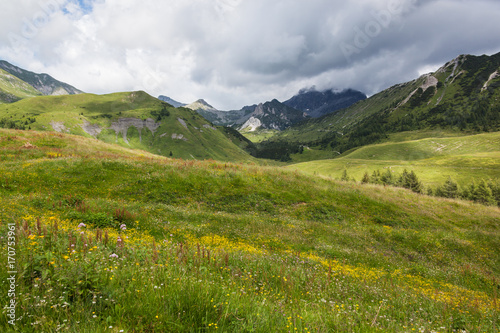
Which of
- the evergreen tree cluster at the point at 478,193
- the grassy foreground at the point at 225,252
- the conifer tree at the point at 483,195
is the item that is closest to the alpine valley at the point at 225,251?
the grassy foreground at the point at 225,252

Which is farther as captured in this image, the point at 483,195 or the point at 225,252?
the point at 483,195

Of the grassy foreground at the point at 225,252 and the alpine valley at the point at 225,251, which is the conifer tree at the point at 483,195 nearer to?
the grassy foreground at the point at 225,252

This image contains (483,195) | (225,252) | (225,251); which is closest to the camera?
(225,252)

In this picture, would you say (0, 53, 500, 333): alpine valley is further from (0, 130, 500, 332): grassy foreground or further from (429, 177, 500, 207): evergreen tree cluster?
(429, 177, 500, 207): evergreen tree cluster

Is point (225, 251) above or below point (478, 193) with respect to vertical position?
above

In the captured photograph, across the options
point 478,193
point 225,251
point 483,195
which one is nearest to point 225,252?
point 225,251

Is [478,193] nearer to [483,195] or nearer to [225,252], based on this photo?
[483,195]

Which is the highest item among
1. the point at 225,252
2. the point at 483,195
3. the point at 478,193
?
the point at 225,252

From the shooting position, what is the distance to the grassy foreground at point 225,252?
3338 millimetres

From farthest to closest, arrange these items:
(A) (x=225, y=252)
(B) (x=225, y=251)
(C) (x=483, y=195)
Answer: (C) (x=483, y=195), (B) (x=225, y=251), (A) (x=225, y=252)

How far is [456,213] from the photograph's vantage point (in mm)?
28250

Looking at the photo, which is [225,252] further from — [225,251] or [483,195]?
[483,195]

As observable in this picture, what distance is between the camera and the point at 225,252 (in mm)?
7957

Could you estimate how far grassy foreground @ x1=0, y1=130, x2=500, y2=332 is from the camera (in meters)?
3.34
